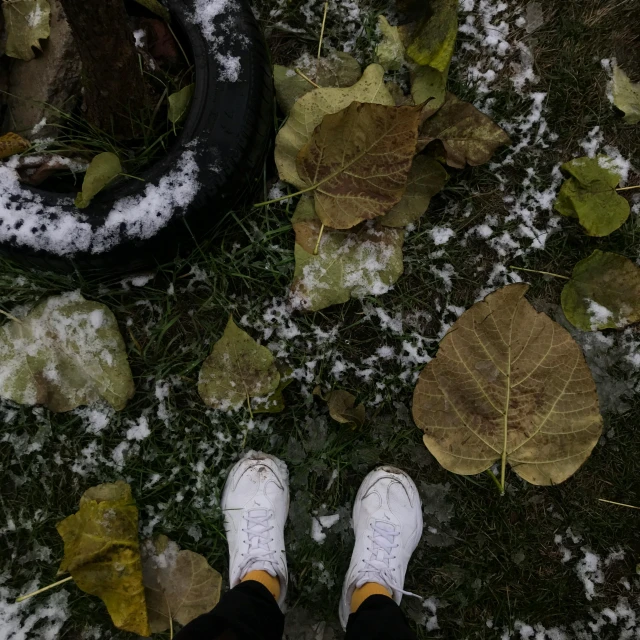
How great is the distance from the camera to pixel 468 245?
1771 mm

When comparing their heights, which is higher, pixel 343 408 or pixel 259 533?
pixel 343 408

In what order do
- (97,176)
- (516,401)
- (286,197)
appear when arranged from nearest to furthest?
(97,176) → (516,401) → (286,197)

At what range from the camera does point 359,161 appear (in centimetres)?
151

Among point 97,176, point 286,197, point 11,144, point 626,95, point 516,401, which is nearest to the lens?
point 97,176

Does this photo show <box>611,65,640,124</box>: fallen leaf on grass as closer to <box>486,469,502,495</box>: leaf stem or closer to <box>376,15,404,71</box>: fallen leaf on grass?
<box>376,15,404,71</box>: fallen leaf on grass

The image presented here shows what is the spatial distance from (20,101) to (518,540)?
2.11m

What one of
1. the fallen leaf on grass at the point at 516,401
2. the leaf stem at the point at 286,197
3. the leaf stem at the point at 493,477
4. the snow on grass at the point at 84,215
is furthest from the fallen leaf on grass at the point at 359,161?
the leaf stem at the point at 493,477

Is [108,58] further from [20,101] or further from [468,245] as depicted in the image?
[468,245]

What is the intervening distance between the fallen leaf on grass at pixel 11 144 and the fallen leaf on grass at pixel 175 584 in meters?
1.25

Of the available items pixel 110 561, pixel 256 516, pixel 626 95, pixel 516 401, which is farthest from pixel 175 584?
pixel 626 95

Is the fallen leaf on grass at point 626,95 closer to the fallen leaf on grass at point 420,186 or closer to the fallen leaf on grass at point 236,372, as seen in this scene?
the fallen leaf on grass at point 420,186

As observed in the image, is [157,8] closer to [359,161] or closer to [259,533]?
[359,161]

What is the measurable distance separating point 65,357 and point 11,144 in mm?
642

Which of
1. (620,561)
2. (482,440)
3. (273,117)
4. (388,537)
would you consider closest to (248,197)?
(273,117)
